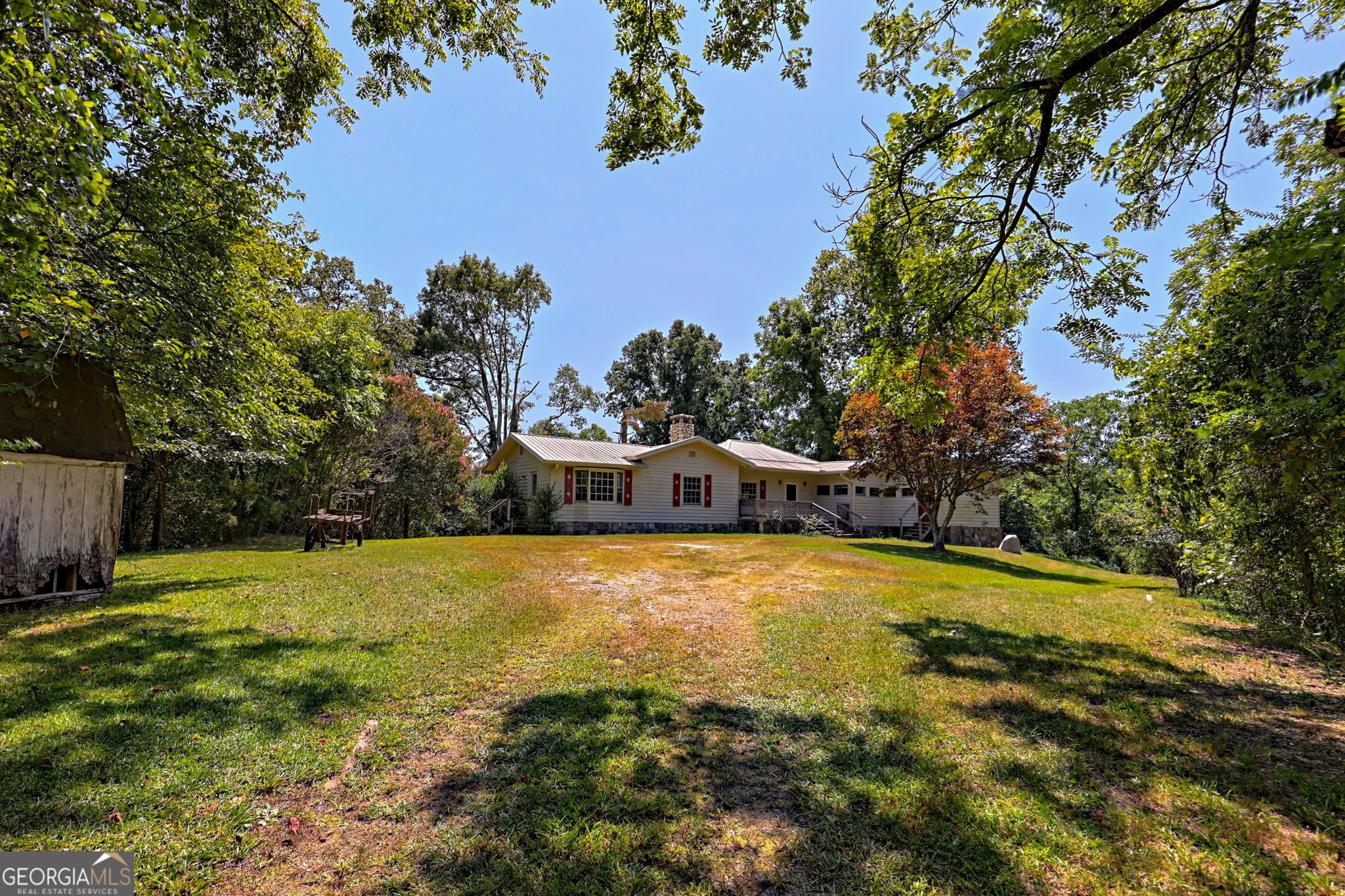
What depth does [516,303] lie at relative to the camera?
115ft

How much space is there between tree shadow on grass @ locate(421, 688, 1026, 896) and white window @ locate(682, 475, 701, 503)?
67.5 ft

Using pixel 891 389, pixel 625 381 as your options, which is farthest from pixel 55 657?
pixel 625 381

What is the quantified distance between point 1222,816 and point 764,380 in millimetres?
36639

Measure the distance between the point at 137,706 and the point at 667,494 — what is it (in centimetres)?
2077

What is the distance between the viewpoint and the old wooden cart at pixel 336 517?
1299 centimetres

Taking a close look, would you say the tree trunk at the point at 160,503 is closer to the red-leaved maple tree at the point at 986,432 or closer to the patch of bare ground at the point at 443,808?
the patch of bare ground at the point at 443,808

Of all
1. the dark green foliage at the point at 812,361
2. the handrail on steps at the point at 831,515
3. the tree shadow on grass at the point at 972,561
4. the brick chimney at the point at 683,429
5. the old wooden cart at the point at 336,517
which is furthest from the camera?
the dark green foliage at the point at 812,361

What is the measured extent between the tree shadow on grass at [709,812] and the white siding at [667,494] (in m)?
18.5

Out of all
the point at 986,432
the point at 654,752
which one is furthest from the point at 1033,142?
the point at 986,432

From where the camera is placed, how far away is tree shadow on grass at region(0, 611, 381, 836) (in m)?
2.73

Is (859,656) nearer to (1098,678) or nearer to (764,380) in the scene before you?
(1098,678)

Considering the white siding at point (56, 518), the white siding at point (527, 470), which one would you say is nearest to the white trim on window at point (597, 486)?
the white siding at point (527, 470)

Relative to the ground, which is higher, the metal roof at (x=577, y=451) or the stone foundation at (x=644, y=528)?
the metal roof at (x=577, y=451)

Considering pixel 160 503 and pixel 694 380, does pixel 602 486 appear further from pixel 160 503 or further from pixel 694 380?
pixel 694 380
